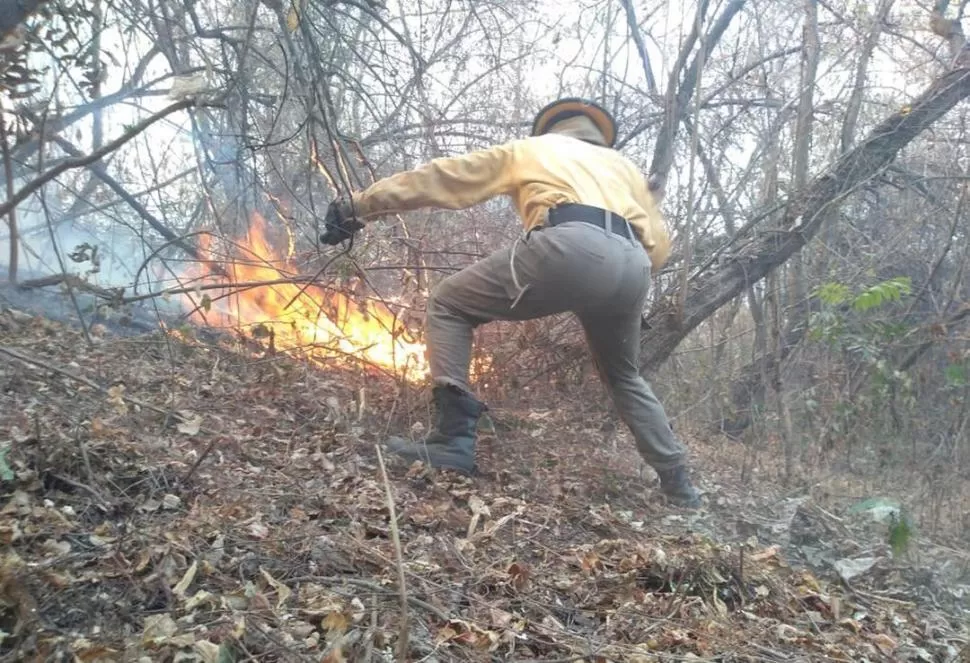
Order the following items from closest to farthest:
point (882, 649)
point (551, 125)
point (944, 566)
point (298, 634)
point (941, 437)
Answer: point (298, 634)
point (882, 649)
point (944, 566)
point (551, 125)
point (941, 437)

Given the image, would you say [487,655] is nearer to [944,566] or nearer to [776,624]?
[776,624]

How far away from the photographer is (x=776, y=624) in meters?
2.56

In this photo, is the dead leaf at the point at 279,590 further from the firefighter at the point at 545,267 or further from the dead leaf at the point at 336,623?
the firefighter at the point at 545,267

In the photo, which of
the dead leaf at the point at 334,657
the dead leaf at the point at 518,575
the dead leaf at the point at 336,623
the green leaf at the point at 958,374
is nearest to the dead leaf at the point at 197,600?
the dead leaf at the point at 336,623

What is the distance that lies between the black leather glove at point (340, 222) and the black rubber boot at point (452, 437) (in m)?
0.89

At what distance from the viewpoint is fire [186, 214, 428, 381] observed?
14.7 ft

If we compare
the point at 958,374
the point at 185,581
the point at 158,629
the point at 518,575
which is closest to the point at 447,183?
the point at 518,575

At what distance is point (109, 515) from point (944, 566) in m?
3.46

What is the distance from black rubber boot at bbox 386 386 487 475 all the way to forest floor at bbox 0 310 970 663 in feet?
0.34

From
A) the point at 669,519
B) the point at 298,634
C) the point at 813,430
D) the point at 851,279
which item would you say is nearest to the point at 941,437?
the point at 813,430

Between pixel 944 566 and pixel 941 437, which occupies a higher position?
pixel 941 437

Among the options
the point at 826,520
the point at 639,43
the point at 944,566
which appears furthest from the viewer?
the point at 639,43

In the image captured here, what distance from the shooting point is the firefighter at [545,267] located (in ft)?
11.6

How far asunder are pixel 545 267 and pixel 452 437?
3.00ft
